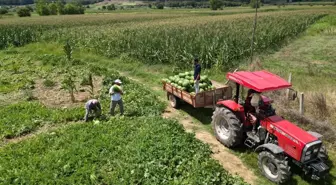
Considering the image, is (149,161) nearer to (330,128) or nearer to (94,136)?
(94,136)

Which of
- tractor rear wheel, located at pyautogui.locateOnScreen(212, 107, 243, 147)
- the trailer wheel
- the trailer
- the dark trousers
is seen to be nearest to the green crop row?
the trailer wheel

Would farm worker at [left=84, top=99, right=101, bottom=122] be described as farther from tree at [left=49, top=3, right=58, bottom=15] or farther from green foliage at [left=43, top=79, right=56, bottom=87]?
tree at [left=49, top=3, right=58, bottom=15]

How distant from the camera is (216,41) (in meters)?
18.4

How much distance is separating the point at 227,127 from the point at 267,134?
5.07ft

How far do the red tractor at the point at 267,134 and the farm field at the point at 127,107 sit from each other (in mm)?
515

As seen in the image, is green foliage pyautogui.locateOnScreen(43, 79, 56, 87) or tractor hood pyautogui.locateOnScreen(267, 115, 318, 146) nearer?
tractor hood pyautogui.locateOnScreen(267, 115, 318, 146)

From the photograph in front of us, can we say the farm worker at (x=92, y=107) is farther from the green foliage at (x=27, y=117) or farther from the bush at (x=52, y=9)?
the bush at (x=52, y=9)

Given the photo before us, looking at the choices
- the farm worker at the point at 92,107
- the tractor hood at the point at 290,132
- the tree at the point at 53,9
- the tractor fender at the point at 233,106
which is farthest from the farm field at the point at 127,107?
the tree at the point at 53,9

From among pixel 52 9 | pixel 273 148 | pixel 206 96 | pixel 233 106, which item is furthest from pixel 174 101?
pixel 52 9

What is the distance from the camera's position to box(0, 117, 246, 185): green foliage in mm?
6598

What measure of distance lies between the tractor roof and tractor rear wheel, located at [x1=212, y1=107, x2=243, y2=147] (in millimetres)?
1117

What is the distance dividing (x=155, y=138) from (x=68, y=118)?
396 centimetres

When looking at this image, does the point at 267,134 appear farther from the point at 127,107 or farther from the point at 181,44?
the point at 181,44

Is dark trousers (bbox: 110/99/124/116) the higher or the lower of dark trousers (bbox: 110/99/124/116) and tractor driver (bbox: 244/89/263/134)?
the lower
